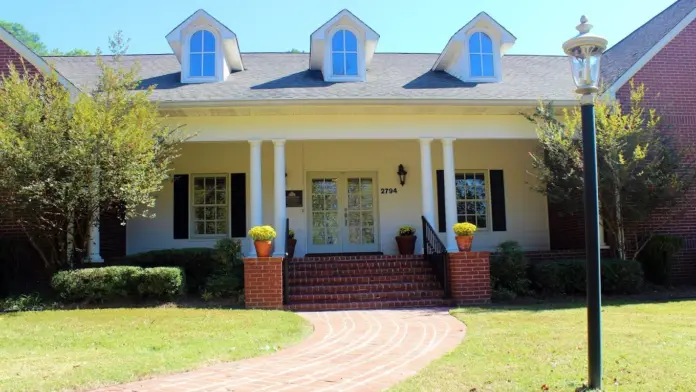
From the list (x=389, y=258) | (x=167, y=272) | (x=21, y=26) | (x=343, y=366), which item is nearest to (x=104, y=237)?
(x=167, y=272)

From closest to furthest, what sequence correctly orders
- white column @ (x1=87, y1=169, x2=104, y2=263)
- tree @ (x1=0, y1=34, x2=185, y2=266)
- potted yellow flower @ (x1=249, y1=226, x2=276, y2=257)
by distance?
tree @ (x1=0, y1=34, x2=185, y2=266), potted yellow flower @ (x1=249, y1=226, x2=276, y2=257), white column @ (x1=87, y1=169, x2=104, y2=263)

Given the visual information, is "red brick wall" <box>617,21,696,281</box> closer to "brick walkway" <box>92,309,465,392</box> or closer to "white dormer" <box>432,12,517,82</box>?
"white dormer" <box>432,12,517,82</box>

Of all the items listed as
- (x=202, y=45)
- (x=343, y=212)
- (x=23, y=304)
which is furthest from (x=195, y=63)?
(x=23, y=304)

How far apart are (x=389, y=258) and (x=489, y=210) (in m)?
4.07

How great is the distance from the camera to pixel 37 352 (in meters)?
5.98

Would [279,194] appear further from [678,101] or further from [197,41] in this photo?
[678,101]

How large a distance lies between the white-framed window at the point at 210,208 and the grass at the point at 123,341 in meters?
4.86

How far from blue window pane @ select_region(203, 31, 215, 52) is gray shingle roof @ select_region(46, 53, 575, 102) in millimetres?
807

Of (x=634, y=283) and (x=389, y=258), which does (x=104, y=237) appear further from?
(x=634, y=283)

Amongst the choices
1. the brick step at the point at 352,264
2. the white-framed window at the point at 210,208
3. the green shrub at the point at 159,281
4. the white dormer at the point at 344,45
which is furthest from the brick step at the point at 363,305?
the white dormer at the point at 344,45

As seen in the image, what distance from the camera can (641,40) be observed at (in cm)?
1390

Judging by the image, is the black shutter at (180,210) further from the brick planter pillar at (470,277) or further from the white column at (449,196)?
the brick planter pillar at (470,277)

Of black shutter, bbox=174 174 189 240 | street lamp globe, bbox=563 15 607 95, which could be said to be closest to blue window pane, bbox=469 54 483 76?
black shutter, bbox=174 174 189 240

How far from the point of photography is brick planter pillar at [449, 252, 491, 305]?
10.1 m
